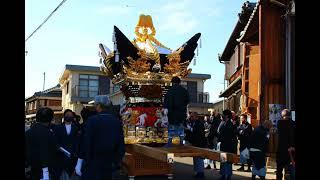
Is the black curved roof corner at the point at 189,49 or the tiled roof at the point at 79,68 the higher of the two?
the tiled roof at the point at 79,68

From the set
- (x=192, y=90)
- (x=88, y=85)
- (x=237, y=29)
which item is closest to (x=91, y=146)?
(x=237, y=29)

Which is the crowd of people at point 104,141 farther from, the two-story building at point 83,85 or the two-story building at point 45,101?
the two-story building at point 45,101

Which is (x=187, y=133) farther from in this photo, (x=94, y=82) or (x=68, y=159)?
(x=94, y=82)

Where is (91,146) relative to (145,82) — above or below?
below

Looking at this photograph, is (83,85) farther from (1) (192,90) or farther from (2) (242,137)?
(2) (242,137)

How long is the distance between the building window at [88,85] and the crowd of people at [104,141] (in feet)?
94.2

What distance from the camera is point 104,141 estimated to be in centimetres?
655

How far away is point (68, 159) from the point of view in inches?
352

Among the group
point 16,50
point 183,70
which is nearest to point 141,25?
point 183,70

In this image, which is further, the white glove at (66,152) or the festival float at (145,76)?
the festival float at (145,76)

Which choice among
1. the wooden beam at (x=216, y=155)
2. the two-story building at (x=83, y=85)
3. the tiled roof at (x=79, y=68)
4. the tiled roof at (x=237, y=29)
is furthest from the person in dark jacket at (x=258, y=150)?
the tiled roof at (x=79, y=68)

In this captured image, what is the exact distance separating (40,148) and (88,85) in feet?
119

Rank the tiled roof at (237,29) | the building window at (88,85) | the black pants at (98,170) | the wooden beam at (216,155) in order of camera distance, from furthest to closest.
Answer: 1. the building window at (88,85)
2. the tiled roof at (237,29)
3. the wooden beam at (216,155)
4. the black pants at (98,170)

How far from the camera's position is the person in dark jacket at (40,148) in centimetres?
662
